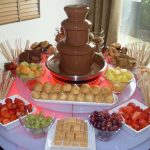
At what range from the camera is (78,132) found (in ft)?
4.87

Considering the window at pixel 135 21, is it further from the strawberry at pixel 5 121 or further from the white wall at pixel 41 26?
the strawberry at pixel 5 121

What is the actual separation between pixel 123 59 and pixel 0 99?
101cm

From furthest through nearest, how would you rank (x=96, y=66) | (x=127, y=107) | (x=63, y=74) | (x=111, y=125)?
(x=96, y=66) < (x=63, y=74) < (x=127, y=107) < (x=111, y=125)

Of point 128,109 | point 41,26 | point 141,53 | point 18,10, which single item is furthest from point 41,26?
point 128,109

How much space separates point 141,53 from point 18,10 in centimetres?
152

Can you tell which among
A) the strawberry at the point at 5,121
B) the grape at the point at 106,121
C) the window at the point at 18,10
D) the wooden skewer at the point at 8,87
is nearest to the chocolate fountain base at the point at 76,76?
the wooden skewer at the point at 8,87

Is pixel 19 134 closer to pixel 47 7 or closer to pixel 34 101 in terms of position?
pixel 34 101

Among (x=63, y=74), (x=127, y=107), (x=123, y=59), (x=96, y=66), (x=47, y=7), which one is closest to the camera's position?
(x=127, y=107)

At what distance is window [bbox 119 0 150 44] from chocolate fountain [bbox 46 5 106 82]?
1.45 metres

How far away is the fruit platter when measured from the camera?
57.8 inches

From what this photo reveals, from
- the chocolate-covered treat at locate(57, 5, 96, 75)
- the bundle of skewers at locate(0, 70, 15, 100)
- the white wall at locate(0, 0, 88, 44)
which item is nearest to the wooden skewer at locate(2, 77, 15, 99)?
the bundle of skewers at locate(0, 70, 15, 100)

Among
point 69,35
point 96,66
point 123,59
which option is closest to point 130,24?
point 123,59

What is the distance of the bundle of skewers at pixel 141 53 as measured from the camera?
2265 millimetres

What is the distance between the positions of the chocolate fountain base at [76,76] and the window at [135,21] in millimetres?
1343
